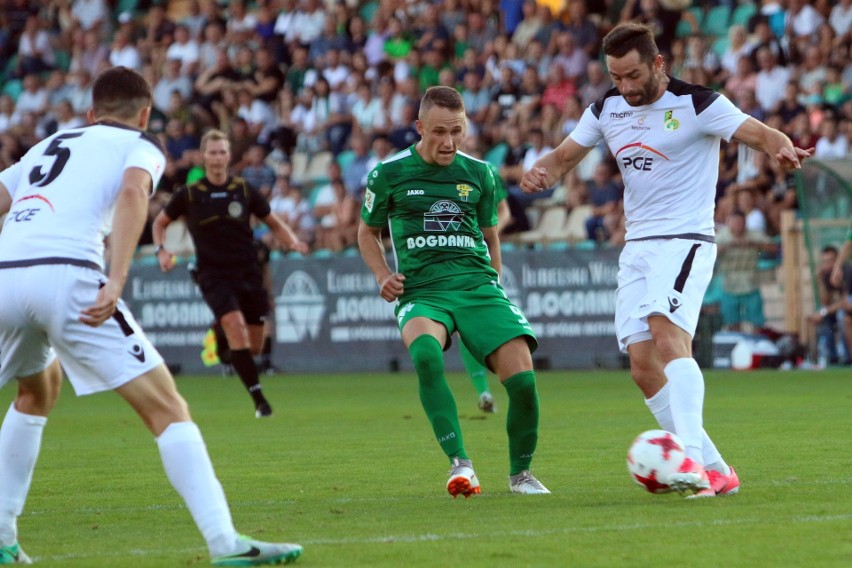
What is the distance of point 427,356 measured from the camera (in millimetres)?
8266

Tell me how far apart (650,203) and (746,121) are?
673mm

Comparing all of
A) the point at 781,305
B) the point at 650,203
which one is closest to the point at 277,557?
the point at 650,203

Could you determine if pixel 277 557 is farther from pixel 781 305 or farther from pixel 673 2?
pixel 673 2

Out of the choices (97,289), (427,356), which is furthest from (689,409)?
(97,289)

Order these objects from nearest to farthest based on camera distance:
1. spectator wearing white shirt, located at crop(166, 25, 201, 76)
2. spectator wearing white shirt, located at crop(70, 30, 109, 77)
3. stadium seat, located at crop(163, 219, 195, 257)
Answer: stadium seat, located at crop(163, 219, 195, 257) < spectator wearing white shirt, located at crop(166, 25, 201, 76) < spectator wearing white shirt, located at crop(70, 30, 109, 77)

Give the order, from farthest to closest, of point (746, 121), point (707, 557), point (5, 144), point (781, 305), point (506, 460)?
point (5, 144)
point (781, 305)
point (506, 460)
point (746, 121)
point (707, 557)

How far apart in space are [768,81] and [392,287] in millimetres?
15043

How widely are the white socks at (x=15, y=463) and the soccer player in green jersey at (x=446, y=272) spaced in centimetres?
250

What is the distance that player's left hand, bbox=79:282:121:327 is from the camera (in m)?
5.72

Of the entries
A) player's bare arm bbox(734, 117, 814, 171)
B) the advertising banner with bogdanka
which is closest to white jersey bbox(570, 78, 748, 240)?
player's bare arm bbox(734, 117, 814, 171)

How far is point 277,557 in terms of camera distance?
572 cm

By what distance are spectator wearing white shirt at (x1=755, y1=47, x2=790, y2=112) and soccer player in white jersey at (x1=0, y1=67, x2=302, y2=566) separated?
680 inches

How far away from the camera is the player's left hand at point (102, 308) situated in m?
5.72

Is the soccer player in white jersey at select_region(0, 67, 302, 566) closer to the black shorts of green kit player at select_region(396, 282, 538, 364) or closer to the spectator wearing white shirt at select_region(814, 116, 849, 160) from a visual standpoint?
the black shorts of green kit player at select_region(396, 282, 538, 364)
